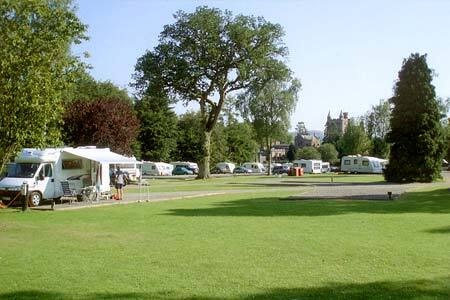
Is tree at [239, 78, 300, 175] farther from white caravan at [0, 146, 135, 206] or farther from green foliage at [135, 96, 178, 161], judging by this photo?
white caravan at [0, 146, 135, 206]

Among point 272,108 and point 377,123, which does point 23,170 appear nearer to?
point 272,108

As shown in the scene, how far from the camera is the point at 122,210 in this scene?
74.4 ft

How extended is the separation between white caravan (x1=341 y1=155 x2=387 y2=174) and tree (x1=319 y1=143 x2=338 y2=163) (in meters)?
45.8

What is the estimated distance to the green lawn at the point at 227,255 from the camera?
8688mm

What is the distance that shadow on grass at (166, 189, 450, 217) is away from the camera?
68.6ft

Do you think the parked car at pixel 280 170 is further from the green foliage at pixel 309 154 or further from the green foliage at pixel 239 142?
the green foliage at pixel 309 154

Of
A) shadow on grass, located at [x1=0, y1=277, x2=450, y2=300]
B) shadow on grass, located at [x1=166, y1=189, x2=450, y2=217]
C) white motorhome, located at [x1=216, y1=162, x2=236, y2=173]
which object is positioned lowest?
shadow on grass, located at [x1=0, y1=277, x2=450, y2=300]

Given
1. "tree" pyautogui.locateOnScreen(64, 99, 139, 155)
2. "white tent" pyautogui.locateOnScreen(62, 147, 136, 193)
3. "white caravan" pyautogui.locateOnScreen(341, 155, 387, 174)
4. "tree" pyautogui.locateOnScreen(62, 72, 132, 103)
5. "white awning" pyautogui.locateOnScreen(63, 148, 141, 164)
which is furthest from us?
"white caravan" pyautogui.locateOnScreen(341, 155, 387, 174)

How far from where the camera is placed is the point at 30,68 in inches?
707

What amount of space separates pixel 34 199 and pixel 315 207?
40.9 feet

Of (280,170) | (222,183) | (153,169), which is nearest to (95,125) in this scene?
(222,183)

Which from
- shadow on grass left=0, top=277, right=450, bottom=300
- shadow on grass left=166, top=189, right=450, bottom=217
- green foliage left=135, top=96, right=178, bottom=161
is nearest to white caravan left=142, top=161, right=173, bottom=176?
green foliage left=135, top=96, right=178, bottom=161

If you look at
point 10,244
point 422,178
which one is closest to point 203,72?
point 422,178

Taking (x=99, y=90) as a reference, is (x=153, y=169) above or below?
below
